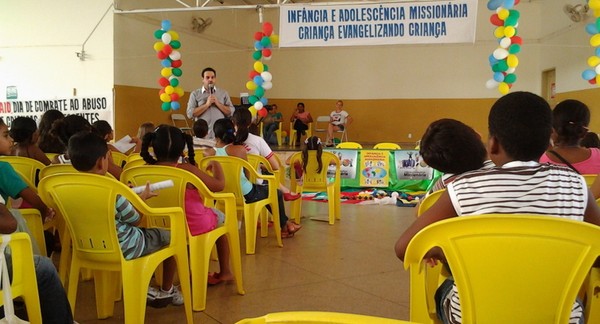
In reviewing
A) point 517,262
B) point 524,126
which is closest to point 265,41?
point 524,126

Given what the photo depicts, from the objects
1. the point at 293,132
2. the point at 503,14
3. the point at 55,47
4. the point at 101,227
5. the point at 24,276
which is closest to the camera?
the point at 24,276

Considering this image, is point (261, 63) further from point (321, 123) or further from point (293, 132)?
point (321, 123)

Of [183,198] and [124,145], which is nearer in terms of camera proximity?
[183,198]

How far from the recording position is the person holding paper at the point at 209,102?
5.58 m

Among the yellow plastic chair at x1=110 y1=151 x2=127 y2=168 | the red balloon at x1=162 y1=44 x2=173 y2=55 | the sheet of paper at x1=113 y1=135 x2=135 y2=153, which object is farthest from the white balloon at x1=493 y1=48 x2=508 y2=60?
the yellow plastic chair at x1=110 y1=151 x2=127 y2=168

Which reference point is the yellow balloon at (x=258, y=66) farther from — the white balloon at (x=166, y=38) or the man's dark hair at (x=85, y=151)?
the man's dark hair at (x=85, y=151)

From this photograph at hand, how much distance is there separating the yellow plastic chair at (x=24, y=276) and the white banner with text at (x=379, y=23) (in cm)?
567

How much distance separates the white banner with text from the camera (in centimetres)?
657

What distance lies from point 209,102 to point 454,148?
4.05 metres

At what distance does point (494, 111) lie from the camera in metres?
1.46

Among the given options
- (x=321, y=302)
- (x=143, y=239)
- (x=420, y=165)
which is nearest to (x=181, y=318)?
(x=143, y=239)

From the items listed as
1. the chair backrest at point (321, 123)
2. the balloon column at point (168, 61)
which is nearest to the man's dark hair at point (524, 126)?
the balloon column at point (168, 61)

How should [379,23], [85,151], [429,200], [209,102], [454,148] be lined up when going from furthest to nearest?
[379,23] < [209,102] < [85,151] < [429,200] < [454,148]

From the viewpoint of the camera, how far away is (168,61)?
8.46m
